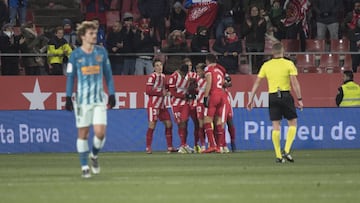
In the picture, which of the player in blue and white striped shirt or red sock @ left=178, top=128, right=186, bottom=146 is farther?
red sock @ left=178, top=128, right=186, bottom=146

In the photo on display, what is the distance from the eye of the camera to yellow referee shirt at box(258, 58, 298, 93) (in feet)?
68.7

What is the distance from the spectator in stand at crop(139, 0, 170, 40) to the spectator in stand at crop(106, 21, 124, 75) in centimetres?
140

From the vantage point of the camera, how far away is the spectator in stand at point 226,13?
31.6 meters

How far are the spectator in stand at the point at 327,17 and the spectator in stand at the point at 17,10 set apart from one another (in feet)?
28.4

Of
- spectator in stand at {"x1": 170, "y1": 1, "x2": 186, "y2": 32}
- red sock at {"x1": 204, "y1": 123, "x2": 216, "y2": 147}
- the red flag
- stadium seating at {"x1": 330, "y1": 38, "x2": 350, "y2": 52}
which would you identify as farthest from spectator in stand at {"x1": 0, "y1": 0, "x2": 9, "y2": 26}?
stadium seating at {"x1": 330, "y1": 38, "x2": 350, "y2": 52}

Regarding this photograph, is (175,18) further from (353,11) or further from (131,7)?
(353,11)

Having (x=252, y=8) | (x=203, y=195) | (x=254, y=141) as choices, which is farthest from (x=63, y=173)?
(x=252, y=8)

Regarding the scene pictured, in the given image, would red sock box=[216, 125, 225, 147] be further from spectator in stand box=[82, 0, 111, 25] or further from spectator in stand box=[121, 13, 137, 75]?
spectator in stand box=[82, 0, 111, 25]

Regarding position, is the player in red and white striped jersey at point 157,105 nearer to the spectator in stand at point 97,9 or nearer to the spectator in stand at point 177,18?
the spectator in stand at point 177,18

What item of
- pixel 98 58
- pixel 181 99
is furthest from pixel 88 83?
pixel 181 99

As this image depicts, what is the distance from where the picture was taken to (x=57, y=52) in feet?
100

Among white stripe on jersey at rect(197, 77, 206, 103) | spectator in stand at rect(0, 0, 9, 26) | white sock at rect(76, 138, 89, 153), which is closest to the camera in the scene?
white sock at rect(76, 138, 89, 153)

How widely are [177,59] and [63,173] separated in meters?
12.0

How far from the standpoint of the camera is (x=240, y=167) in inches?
773
